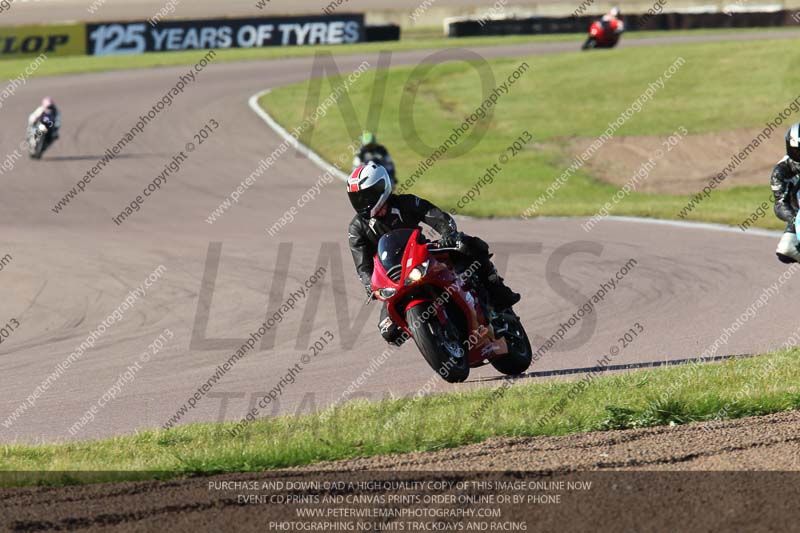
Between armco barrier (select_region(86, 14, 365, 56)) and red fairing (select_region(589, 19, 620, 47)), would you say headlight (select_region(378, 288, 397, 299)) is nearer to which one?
red fairing (select_region(589, 19, 620, 47))

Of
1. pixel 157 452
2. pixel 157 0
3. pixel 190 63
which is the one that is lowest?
pixel 157 0

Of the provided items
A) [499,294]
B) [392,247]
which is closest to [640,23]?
[499,294]

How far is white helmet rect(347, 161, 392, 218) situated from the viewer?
9.62 m

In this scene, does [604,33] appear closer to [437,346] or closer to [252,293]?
[252,293]

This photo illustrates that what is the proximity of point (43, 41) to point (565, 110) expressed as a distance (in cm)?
2601

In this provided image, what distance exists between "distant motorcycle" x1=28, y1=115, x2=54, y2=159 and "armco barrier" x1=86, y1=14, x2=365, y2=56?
A: 21048 millimetres

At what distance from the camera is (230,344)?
493 inches

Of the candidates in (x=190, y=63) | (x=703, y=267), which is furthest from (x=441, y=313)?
(x=190, y=63)

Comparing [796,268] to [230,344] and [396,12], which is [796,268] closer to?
[230,344]

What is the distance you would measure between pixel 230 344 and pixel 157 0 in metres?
74.9

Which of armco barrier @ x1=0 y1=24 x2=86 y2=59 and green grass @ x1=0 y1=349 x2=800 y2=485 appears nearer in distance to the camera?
green grass @ x1=0 y1=349 x2=800 y2=485

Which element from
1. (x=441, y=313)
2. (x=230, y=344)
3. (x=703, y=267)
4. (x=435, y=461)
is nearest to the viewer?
(x=435, y=461)

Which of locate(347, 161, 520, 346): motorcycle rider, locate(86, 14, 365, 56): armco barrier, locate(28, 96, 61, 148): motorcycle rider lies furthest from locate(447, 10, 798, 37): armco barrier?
locate(347, 161, 520, 346): motorcycle rider

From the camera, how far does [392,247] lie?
377 inches
